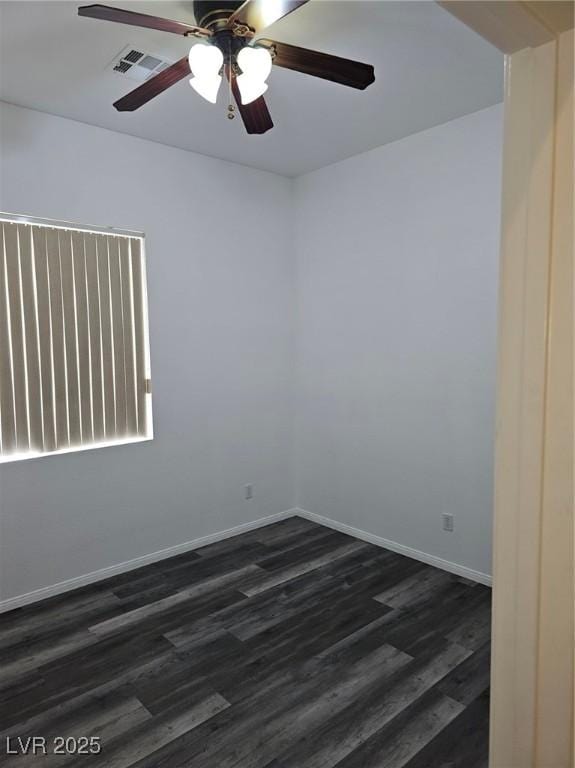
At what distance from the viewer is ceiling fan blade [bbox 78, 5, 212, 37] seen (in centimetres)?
178

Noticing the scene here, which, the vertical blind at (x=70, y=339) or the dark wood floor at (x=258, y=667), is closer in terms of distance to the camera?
the dark wood floor at (x=258, y=667)

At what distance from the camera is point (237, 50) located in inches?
82.1

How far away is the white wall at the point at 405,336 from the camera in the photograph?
3.30 m

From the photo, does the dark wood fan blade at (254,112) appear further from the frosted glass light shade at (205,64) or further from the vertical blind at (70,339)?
the vertical blind at (70,339)

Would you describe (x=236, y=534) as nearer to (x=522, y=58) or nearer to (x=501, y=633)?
(x=501, y=633)

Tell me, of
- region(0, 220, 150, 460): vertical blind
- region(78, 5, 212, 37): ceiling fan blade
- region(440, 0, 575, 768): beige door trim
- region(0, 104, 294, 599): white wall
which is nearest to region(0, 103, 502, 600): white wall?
region(0, 104, 294, 599): white wall

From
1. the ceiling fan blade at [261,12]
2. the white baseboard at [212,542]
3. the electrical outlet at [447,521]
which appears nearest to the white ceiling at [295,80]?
the ceiling fan blade at [261,12]

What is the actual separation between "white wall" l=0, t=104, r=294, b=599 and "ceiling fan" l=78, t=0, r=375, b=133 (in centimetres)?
128

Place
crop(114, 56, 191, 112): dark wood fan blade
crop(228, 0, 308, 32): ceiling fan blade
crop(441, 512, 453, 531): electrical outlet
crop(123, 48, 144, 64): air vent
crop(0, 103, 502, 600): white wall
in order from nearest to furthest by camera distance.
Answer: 1. crop(228, 0, 308, 32): ceiling fan blade
2. crop(114, 56, 191, 112): dark wood fan blade
3. crop(123, 48, 144, 64): air vent
4. crop(0, 103, 502, 600): white wall
5. crop(441, 512, 453, 531): electrical outlet

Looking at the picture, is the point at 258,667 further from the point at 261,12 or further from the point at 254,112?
the point at 261,12

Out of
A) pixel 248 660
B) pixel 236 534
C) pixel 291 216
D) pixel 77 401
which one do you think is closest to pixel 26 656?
pixel 248 660

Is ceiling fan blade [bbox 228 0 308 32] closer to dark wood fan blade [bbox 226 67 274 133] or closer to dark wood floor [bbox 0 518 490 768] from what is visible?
dark wood fan blade [bbox 226 67 274 133]

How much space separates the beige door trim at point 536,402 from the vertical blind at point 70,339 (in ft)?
9.60

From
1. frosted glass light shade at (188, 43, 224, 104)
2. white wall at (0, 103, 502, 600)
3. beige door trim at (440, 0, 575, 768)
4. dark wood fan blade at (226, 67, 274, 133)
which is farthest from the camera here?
white wall at (0, 103, 502, 600)
